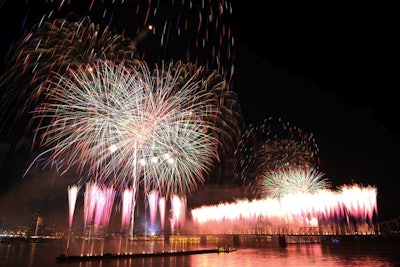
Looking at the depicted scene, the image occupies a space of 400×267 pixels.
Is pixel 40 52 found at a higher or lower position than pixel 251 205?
higher

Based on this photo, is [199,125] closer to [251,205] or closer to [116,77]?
[116,77]

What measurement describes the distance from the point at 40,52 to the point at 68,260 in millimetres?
18097

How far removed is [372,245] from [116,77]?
51089 mm

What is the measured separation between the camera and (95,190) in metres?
31.7

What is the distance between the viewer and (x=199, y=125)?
28281 mm

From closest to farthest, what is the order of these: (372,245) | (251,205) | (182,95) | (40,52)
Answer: (40,52)
(182,95)
(372,245)
(251,205)

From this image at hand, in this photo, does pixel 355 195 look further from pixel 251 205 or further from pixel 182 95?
pixel 182 95

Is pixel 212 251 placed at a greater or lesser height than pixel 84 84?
lesser

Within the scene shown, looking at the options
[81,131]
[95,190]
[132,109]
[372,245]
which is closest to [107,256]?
[95,190]

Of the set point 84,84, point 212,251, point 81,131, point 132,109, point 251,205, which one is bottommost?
point 212,251

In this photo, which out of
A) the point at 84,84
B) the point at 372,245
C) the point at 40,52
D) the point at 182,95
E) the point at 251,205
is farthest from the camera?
the point at 251,205

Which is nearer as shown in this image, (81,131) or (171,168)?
(81,131)

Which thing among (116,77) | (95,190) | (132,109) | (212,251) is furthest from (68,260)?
(212,251)

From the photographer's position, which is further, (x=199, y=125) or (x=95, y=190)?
(x=95, y=190)
